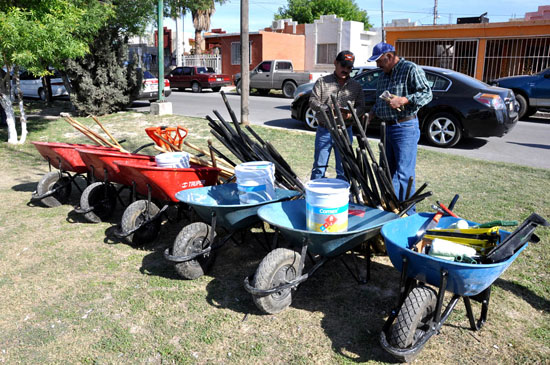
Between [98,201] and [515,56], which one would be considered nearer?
[98,201]

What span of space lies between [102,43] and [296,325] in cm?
1210

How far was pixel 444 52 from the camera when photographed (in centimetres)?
2319

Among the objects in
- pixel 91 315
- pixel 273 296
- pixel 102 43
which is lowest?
pixel 91 315

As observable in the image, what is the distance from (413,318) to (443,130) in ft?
24.7

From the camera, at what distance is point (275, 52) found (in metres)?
31.9

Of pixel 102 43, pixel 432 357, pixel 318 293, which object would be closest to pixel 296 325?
pixel 318 293

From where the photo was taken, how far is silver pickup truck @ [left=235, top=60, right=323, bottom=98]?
2125 cm

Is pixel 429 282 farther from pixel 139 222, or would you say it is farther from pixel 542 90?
pixel 542 90

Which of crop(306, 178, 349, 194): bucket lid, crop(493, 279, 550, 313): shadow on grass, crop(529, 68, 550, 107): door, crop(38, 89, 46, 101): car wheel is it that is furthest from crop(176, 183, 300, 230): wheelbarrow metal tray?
crop(38, 89, 46, 101): car wheel

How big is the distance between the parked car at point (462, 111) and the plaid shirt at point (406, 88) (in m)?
4.99

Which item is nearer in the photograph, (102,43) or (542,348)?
(542,348)

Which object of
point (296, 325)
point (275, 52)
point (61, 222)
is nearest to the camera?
point (296, 325)

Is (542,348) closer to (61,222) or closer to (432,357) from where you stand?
(432,357)

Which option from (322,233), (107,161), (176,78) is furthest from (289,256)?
(176,78)
